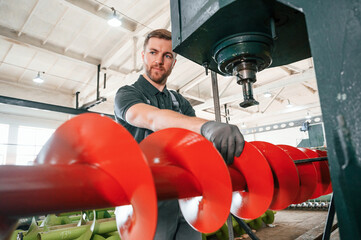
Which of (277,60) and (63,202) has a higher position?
(277,60)

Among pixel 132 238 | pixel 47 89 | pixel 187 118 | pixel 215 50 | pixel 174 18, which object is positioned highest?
pixel 47 89

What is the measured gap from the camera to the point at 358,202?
0.45 metres

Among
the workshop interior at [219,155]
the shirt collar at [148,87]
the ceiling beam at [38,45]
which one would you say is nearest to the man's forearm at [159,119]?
the workshop interior at [219,155]

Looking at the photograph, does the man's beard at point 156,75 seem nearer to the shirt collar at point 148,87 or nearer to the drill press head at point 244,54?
the shirt collar at point 148,87

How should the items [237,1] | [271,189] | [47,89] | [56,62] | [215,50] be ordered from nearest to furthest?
[237,1], [271,189], [215,50], [56,62], [47,89]

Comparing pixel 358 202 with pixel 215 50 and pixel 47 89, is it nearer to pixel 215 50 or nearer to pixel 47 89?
pixel 215 50

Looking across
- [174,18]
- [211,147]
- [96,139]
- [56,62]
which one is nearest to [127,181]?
[96,139]

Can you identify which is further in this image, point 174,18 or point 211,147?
point 174,18

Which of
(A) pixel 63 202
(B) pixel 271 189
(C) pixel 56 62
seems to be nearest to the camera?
(A) pixel 63 202

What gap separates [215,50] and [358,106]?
550mm

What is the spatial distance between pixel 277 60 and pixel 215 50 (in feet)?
1.10

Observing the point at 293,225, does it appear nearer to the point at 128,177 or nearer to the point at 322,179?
the point at 322,179

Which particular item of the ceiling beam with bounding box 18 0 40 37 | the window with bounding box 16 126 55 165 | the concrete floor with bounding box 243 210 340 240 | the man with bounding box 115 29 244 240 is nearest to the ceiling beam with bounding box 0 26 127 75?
the ceiling beam with bounding box 18 0 40 37

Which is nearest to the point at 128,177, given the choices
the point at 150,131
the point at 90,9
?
the point at 150,131
